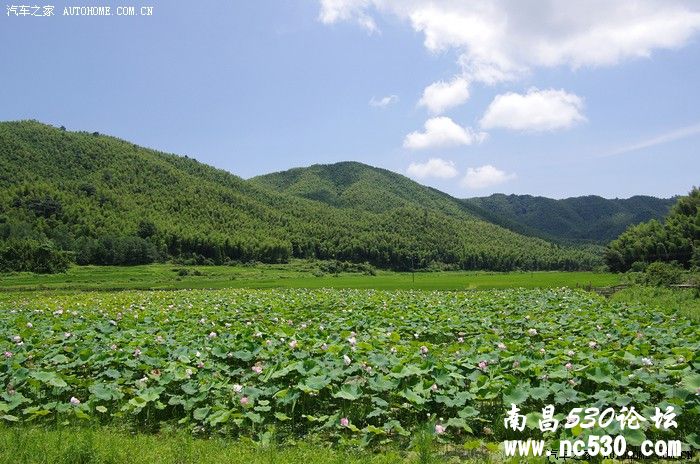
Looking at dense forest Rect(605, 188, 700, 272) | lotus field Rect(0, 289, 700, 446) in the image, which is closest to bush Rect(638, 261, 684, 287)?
dense forest Rect(605, 188, 700, 272)

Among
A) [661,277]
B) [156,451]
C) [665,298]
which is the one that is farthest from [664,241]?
[156,451]

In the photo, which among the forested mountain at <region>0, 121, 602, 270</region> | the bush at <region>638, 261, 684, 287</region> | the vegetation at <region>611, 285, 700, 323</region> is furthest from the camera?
the forested mountain at <region>0, 121, 602, 270</region>

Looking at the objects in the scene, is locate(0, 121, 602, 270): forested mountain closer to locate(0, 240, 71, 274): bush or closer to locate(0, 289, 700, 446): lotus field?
locate(0, 240, 71, 274): bush

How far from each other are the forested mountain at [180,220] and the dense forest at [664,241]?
56.4m

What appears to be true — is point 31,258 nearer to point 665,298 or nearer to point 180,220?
point 180,220

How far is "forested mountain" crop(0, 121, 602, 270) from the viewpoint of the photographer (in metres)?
98.4

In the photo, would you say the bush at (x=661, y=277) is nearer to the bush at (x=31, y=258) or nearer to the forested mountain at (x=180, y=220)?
the bush at (x=31, y=258)

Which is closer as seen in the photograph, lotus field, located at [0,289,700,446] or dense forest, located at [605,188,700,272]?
lotus field, located at [0,289,700,446]

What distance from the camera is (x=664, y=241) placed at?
61.3 m

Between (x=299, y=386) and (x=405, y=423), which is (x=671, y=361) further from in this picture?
(x=299, y=386)

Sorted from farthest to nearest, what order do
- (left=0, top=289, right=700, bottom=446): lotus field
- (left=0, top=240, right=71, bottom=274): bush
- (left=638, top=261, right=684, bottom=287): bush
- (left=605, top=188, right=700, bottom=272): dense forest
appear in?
(left=0, top=240, right=71, bottom=274): bush, (left=605, top=188, right=700, bottom=272): dense forest, (left=638, top=261, right=684, bottom=287): bush, (left=0, top=289, right=700, bottom=446): lotus field

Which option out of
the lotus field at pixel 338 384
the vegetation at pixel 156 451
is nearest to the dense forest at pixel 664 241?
the lotus field at pixel 338 384

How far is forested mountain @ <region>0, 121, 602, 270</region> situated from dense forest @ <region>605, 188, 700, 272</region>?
56408 millimetres

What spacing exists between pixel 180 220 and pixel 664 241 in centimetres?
10585
